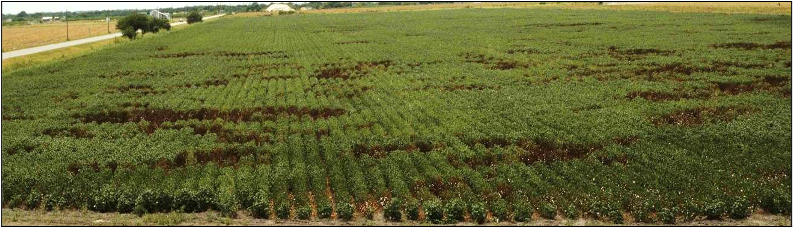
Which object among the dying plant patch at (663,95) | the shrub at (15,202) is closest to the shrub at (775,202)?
the dying plant patch at (663,95)

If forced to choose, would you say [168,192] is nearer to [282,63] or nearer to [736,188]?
[736,188]

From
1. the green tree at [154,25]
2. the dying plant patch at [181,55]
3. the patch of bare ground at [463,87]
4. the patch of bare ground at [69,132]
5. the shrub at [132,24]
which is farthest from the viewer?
the green tree at [154,25]

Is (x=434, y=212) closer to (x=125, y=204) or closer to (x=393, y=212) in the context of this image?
(x=393, y=212)

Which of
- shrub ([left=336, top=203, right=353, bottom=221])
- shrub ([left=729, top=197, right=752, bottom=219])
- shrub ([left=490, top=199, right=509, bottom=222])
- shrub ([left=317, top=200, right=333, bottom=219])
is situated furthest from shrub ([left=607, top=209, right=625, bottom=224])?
shrub ([left=317, top=200, right=333, bottom=219])

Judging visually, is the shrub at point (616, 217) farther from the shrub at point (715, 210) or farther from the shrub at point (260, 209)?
the shrub at point (260, 209)

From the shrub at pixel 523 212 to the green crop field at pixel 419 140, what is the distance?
0.15 feet

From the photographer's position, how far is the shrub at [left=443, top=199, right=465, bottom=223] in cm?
1334

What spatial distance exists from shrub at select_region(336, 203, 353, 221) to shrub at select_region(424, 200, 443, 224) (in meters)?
1.94

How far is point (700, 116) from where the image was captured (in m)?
22.5

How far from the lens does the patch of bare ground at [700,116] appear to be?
21766 millimetres

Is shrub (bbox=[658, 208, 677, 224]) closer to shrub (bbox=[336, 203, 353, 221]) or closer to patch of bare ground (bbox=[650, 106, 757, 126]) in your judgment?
shrub (bbox=[336, 203, 353, 221])

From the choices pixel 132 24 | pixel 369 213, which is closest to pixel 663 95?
pixel 369 213

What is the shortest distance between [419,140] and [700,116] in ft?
40.6

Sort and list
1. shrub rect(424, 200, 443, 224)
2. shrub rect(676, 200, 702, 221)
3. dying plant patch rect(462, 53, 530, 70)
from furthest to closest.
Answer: dying plant patch rect(462, 53, 530, 70), shrub rect(424, 200, 443, 224), shrub rect(676, 200, 702, 221)
